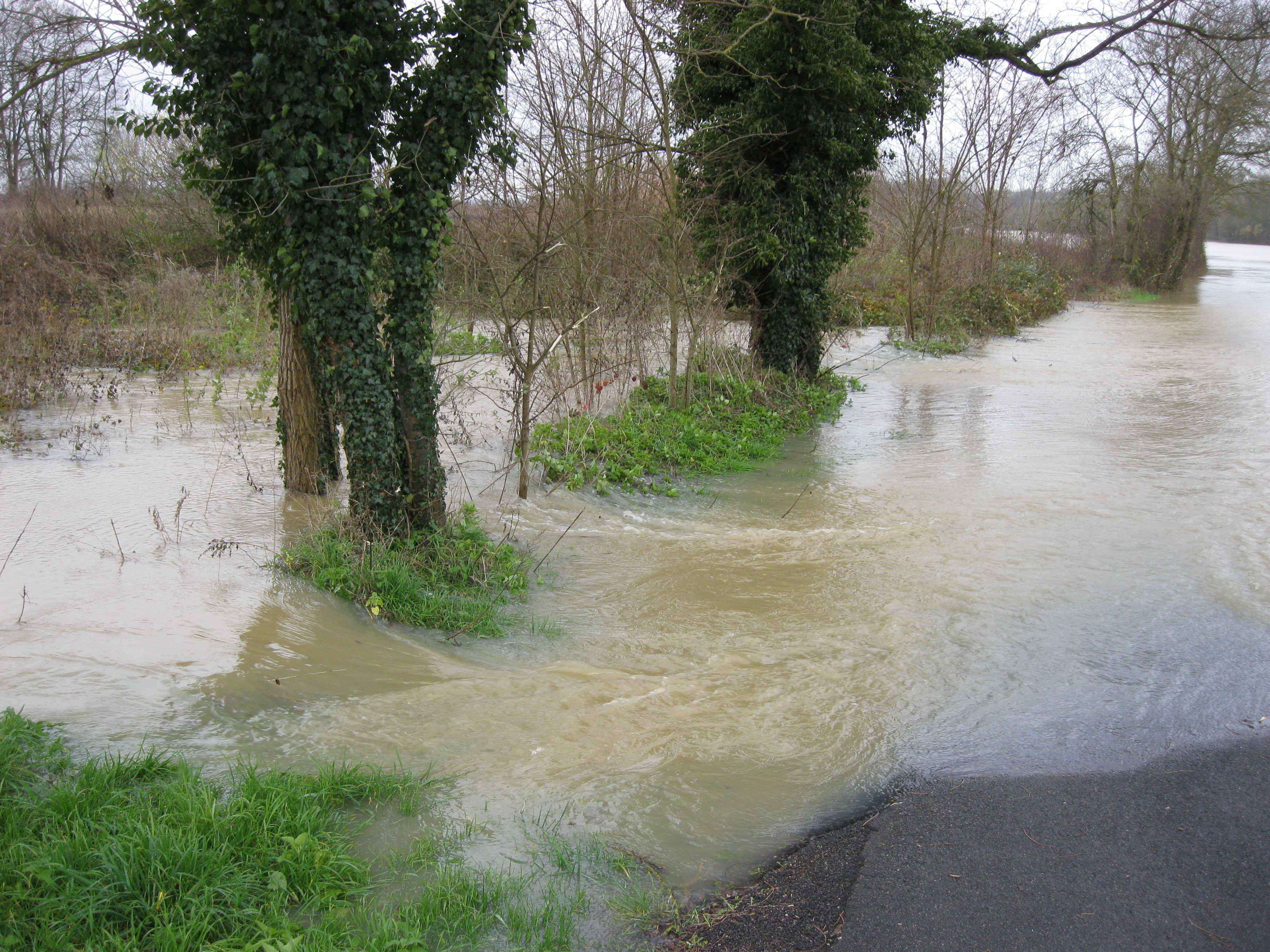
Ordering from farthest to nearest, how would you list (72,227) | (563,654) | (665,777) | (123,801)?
(72,227) < (563,654) < (665,777) < (123,801)

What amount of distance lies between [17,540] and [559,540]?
15.3 ft

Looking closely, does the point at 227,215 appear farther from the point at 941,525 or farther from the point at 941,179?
the point at 941,179

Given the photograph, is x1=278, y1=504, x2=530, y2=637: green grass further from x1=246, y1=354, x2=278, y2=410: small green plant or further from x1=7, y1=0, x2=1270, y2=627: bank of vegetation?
x1=246, y1=354, x2=278, y2=410: small green plant

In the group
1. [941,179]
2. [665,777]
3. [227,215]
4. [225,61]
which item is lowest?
[665,777]

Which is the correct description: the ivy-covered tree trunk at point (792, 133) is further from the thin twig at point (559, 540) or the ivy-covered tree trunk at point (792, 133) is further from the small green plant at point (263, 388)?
the small green plant at point (263, 388)

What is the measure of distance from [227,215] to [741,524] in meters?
5.74

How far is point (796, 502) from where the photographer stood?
1041cm

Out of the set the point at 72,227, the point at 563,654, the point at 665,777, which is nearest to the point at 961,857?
the point at 665,777

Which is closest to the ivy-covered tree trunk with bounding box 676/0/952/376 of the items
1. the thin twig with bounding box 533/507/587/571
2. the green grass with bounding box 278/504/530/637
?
the thin twig with bounding box 533/507/587/571

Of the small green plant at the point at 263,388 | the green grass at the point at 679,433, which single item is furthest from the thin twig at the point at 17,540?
the green grass at the point at 679,433

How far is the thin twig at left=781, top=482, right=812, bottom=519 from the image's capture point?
10.0m

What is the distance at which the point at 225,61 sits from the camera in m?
6.66

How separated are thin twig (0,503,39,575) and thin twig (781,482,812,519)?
7165 mm

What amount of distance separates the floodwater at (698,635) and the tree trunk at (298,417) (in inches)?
11.9
